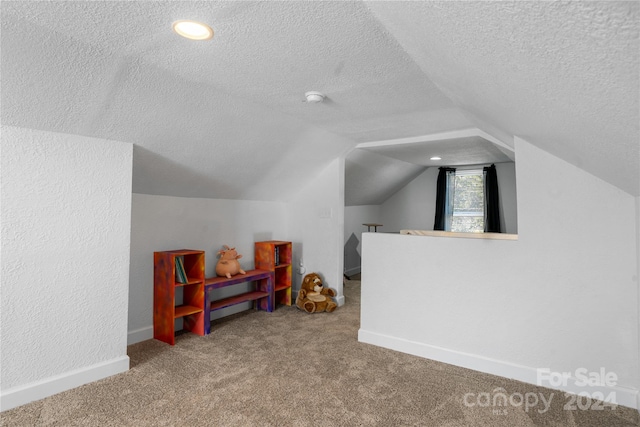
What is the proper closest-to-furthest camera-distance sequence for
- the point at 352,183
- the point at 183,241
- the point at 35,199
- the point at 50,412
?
1. the point at 50,412
2. the point at 35,199
3. the point at 183,241
4. the point at 352,183

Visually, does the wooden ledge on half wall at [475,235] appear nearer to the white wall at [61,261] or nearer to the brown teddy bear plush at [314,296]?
the brown teddy bear plush at [314,296]

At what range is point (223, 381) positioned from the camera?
7.72 feet

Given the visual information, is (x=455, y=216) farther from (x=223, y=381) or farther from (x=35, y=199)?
(x=35, y=199)

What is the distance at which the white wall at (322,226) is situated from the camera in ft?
14.0

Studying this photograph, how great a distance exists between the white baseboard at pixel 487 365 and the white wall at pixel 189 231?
1.78 meters

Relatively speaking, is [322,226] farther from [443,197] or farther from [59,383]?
[59,383]

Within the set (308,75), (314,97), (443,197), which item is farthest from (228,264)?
(443,197)

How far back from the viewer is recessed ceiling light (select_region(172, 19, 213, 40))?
1564mm

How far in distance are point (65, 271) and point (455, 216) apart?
5.54 meters

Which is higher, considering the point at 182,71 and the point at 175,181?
the point at 182,71

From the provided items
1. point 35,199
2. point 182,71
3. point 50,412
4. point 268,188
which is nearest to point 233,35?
point 182,71

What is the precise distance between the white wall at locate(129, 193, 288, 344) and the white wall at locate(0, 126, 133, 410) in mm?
609

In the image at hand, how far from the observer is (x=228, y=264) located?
3686 mm

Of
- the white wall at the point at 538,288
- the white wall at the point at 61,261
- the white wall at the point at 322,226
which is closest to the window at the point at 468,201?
the white wall at the point at 322,226
